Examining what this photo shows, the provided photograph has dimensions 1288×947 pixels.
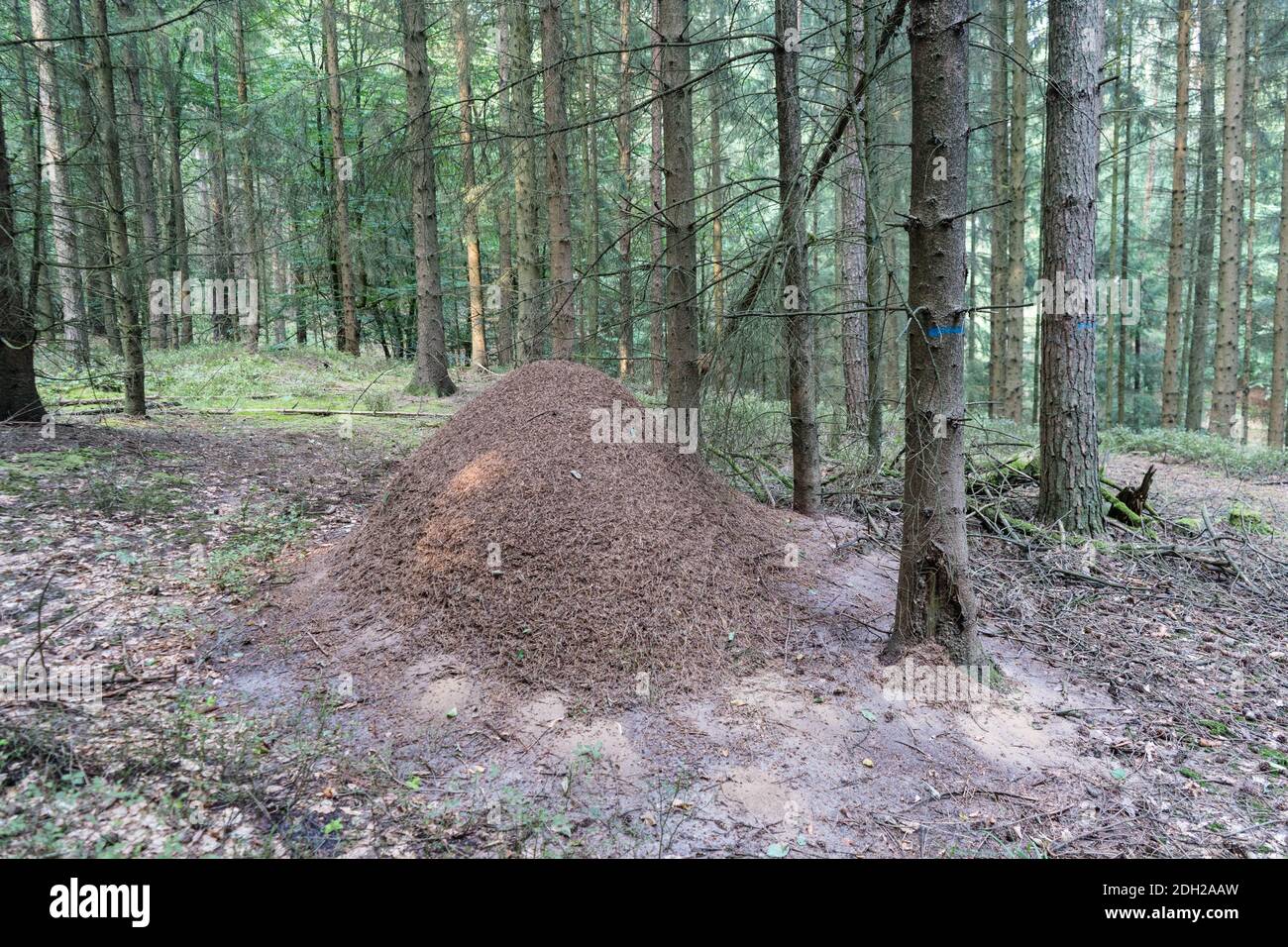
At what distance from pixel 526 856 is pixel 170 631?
2.95 metres

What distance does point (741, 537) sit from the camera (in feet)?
17.0

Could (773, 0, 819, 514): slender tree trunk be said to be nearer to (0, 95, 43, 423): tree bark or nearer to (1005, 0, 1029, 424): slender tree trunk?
(0, 95, 43, 423): tree bark

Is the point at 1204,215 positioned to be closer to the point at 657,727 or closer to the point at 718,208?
the point at 718,208

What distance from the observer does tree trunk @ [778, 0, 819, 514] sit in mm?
5160

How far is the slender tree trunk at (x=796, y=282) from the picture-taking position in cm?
517

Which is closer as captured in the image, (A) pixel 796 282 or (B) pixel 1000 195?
(A) pixel 796 282

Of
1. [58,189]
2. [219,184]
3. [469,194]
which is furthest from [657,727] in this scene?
[219,184]

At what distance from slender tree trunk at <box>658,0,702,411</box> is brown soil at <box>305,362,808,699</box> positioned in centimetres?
60

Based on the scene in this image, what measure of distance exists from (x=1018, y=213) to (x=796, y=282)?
1083cm

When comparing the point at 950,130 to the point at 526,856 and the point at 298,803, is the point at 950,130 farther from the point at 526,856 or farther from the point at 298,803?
the point at 298,803

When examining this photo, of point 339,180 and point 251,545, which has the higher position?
point 339,180

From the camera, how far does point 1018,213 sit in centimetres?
1372

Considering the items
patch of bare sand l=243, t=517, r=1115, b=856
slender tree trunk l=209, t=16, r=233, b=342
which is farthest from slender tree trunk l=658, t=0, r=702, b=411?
slender tree trunk l=209, t=16, r=233, b=342
